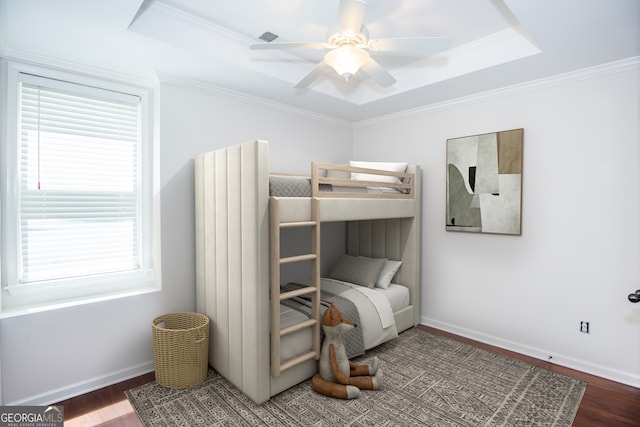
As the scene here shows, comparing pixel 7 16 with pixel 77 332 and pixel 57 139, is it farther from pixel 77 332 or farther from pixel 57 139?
pixel 77 332

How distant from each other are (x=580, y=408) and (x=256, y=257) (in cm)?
231

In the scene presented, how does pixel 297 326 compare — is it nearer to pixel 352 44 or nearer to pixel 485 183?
pixel 352 44

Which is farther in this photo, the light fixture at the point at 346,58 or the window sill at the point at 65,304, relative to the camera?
the window sill at the point at 65,304

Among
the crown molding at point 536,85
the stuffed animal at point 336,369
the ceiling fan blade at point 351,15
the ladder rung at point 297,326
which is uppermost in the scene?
the crown molding at point 536,85

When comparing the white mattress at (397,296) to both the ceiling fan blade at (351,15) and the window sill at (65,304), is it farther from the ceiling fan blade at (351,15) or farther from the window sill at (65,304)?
the ceiling fan blade at (351,15)

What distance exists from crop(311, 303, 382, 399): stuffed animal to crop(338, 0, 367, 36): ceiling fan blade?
5.94 ft

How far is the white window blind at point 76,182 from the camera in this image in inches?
92.8

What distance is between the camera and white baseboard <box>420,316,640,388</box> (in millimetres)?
2497

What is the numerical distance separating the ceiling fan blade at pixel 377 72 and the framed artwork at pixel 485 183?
4.17 feet

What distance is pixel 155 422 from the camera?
2027 mm

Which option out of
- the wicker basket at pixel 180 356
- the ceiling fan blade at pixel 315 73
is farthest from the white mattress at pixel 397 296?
the ceiling fan blade at pixel 315 73

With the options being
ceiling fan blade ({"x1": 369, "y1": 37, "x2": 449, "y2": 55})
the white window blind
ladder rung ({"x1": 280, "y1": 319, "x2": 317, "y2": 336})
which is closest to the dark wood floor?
the white window blind

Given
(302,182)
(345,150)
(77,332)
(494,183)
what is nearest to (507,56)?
(494,183)

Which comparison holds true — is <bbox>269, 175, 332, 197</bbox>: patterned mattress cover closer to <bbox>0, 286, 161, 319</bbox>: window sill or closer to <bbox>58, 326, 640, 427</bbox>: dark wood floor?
<bbox>0, 286, 161, 319</bbox>: window sill
